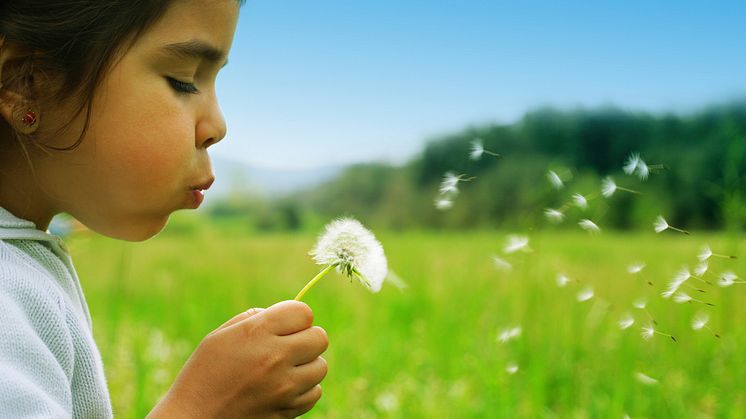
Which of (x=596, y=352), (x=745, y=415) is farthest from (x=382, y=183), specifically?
(x=745, y=415)

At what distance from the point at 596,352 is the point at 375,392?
793 mm

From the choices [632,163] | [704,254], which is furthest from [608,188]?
[704,254]

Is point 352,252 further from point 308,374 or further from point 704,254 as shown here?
point 704,254

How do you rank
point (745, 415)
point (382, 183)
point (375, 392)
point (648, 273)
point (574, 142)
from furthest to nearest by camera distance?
point (382, 183) < point (574, 142) < point (648, 273) < point (375, 392) < point (745, 415)

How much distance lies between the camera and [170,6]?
115 centimetres

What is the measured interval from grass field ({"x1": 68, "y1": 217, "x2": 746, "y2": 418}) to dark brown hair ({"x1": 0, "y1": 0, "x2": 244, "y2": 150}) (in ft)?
2.98

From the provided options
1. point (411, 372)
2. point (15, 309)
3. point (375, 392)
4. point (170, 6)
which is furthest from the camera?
point (411, 372)

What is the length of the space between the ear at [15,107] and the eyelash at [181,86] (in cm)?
19

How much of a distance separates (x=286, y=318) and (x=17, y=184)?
0.45 metres

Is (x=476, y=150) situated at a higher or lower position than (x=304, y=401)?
higher

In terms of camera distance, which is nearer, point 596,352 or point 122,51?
point 122,51

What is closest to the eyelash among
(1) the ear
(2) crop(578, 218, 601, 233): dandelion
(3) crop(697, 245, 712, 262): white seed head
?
(1) the ear

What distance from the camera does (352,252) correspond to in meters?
1.15

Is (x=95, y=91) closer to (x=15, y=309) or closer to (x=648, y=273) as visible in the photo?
(x=15, y=309)
